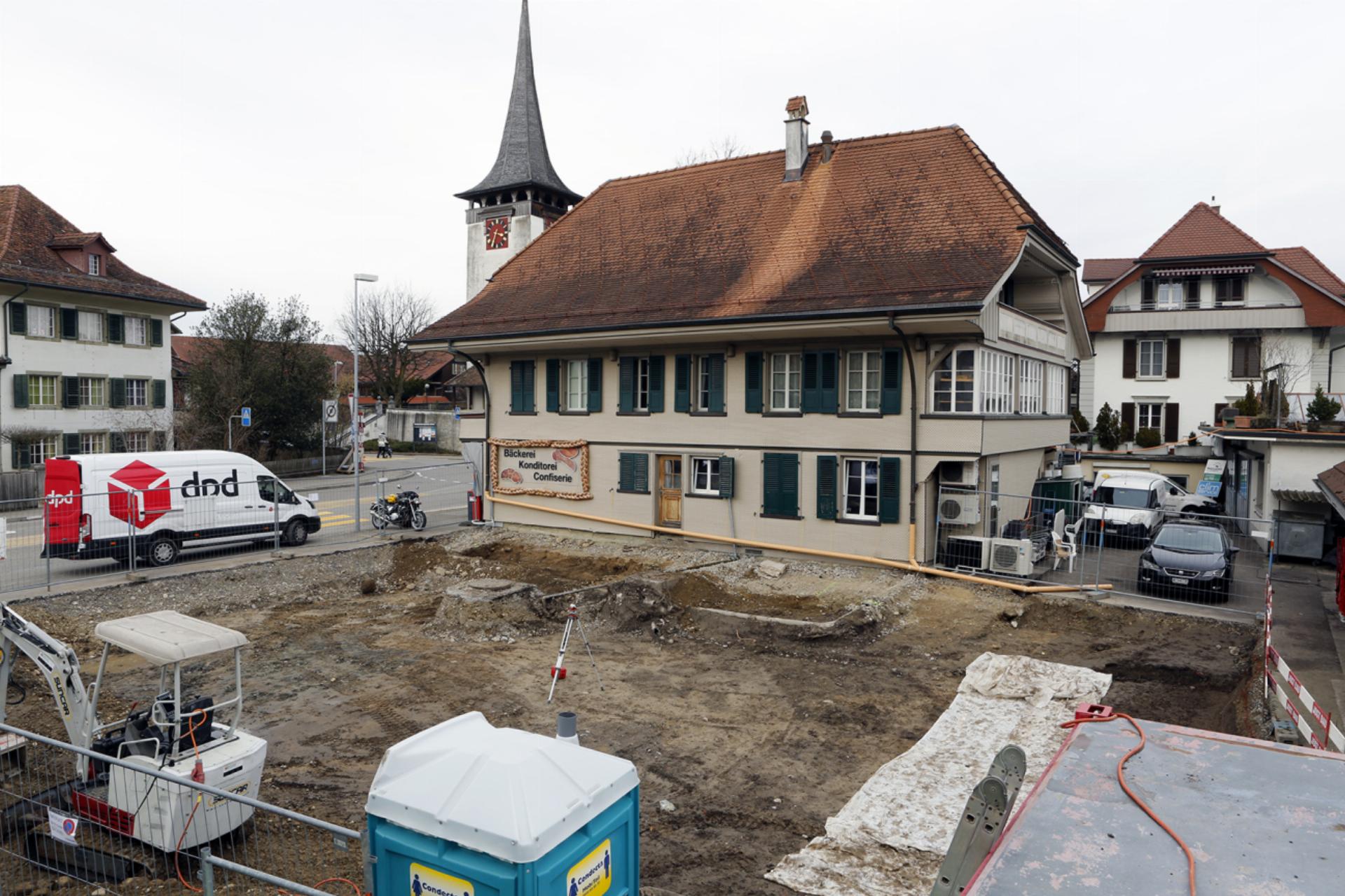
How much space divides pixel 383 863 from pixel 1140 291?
42.1 metres

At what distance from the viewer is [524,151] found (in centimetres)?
5119

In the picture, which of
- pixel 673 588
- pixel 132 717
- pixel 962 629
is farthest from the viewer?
pixel 673 588

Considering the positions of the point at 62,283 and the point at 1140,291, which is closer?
the point at 62,283

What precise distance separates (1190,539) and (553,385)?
15680mm

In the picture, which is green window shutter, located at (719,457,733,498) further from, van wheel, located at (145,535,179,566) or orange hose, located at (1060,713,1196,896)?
orange hose, located at (1060,713,1196,896)

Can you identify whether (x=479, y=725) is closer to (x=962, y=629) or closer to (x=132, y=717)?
(x=132, y=717)

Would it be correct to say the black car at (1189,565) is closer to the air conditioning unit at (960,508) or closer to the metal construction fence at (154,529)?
the air conditioning unit at (960,508)

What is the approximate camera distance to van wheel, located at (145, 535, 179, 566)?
20062 mm

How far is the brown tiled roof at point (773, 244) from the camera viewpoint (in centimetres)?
1905

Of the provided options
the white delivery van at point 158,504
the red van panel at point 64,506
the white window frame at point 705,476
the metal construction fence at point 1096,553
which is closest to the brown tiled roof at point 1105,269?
the metal construction fence at point 1096,553

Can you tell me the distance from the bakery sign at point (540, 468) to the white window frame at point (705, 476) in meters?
3.29

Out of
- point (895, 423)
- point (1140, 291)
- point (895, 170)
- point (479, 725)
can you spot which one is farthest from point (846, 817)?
point (1140, 291)

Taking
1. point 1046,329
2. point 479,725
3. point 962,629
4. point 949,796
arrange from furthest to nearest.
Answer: point 1046,329, point 962,629, point 949,796, point 479,725

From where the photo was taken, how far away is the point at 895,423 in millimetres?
19125
